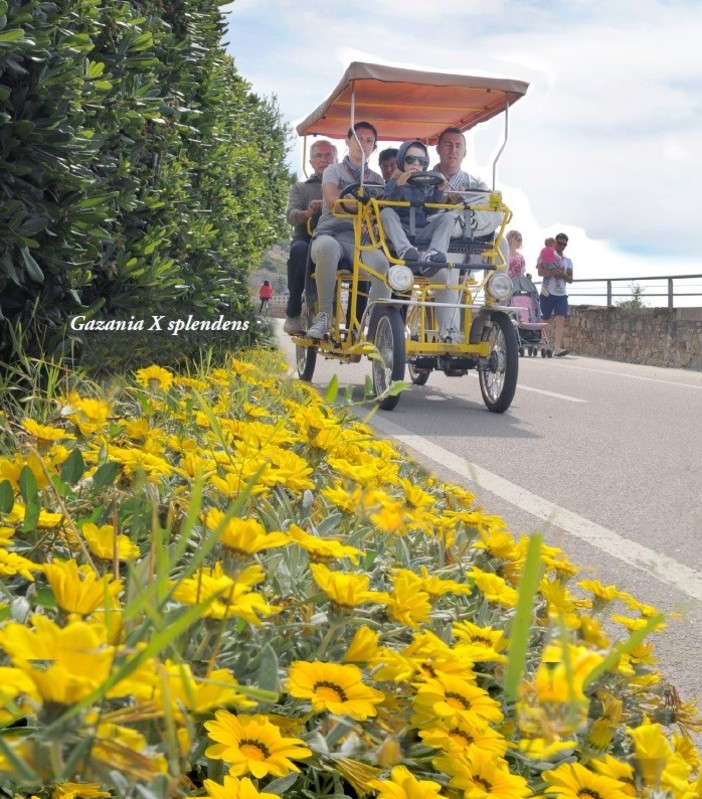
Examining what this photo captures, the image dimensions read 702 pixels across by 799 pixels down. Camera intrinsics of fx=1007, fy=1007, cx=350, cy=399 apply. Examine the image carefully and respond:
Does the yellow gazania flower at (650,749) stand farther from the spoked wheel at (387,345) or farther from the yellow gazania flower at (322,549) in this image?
the spoked wheel at (387,345)

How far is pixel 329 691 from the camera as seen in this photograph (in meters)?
1.11

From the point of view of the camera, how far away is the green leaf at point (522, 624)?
1.94 feet

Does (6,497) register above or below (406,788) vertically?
above

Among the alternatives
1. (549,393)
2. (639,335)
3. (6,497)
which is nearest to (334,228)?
(549,393)

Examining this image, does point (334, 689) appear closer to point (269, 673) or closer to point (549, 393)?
point (269, 673)

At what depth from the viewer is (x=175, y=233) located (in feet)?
22.1

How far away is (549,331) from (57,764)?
2177 cm

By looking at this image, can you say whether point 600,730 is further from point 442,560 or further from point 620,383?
point 620,383

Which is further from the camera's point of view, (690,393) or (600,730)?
(690,393)

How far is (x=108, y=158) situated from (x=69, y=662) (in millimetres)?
4748

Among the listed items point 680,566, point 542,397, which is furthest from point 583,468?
point 542,397

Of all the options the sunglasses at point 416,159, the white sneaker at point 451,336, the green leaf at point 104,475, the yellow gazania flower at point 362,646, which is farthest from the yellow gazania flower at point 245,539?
the sunglasses at point 416,159

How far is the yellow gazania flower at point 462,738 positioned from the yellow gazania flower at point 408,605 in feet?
0.55

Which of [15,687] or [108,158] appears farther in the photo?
[108,158]
